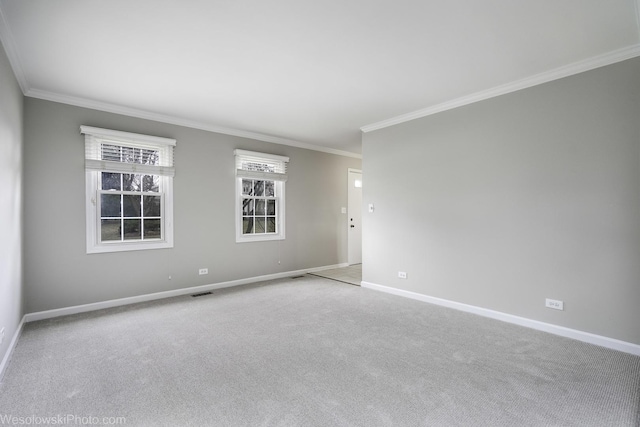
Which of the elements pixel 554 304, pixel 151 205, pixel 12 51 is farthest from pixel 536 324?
pixel 12 51

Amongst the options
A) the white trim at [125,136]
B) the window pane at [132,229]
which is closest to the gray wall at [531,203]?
the white trim at [125,136]

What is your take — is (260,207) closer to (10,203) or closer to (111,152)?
(111,152)

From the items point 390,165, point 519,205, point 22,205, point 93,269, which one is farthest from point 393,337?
point 22,205

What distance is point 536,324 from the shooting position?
3.28 m

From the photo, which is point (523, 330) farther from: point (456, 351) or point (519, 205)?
point (519, 205)

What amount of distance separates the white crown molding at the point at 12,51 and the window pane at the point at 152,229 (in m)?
1.98

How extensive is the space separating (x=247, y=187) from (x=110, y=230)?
2129 mm

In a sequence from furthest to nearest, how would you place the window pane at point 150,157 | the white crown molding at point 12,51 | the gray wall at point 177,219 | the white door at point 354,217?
the white door at point 354,217 < the window pane at point 150,157 < the gray wall at point 177,219 < the white crown molding at point 12,51

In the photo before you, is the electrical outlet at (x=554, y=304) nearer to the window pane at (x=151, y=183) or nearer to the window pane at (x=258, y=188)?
the window pane at (x=258, y=188)

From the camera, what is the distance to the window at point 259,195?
533 cm

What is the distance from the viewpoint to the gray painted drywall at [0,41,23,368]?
2500 millimetres

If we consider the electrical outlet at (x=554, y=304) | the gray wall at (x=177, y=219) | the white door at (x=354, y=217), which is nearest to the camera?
the electrical outlet at (x=554, y=304)

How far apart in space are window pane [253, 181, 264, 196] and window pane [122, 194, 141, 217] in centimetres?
184

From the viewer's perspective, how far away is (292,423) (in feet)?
6.01
